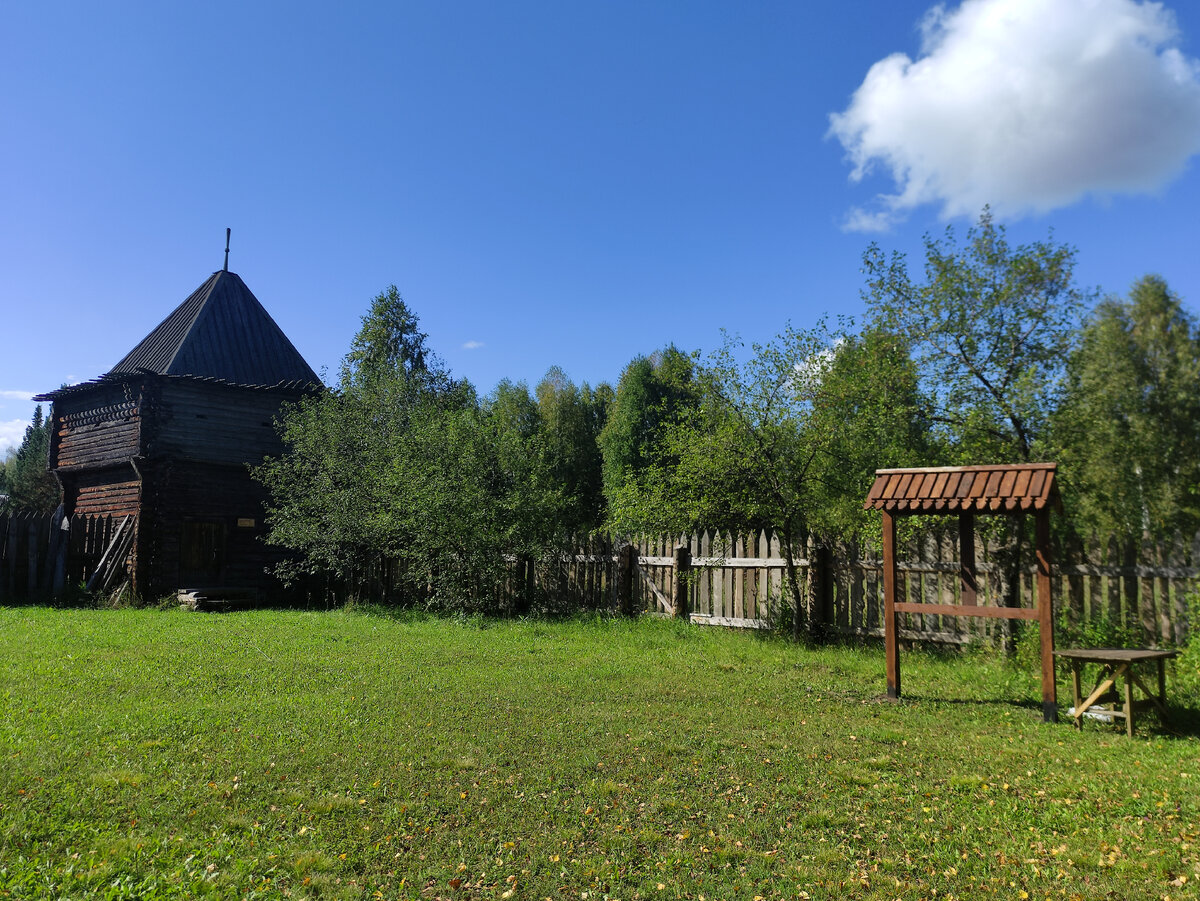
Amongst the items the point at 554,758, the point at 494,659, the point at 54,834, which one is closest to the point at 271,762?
the point at 54,834

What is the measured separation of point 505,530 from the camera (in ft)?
51.0

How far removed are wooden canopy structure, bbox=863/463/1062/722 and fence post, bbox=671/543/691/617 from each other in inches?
219

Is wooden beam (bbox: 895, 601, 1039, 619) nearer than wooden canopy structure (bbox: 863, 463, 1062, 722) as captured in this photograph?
No

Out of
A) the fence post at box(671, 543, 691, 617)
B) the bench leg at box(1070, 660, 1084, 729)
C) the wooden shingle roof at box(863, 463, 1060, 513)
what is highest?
the wooden shingle roof at box(863, 463, 1060, 513)

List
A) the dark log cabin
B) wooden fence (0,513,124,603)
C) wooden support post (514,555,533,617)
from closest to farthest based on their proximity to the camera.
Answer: wooden support post (514,555,533,617) → wooden fence (0,513,124,603) → the dark log cabin

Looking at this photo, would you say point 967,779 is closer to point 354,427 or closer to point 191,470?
point 354,427

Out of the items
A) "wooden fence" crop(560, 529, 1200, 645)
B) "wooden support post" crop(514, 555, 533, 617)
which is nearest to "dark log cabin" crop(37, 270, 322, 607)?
"wooden support post" crop(514, 555, 533, 617)

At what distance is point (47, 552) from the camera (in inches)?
780

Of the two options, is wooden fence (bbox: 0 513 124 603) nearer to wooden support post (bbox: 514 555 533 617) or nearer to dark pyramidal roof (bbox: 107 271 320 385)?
dark pyramidal roof (bbox: 107 271 320 385)

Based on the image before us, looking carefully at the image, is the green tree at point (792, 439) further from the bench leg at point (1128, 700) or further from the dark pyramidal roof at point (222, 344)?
the dark pyramidal roof at point (222, 344)

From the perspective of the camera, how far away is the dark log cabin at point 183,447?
68.0 ft

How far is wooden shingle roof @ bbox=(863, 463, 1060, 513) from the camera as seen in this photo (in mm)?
7398

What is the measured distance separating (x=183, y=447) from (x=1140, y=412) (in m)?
29.8

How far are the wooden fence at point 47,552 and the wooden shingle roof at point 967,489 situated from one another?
66.4 feet
